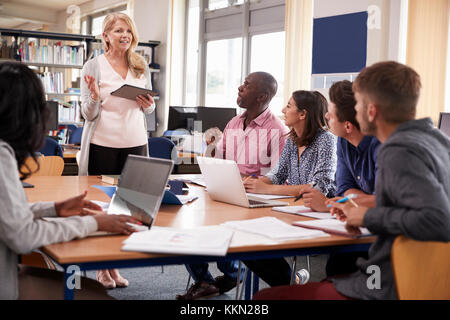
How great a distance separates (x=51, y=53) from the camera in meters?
7.59

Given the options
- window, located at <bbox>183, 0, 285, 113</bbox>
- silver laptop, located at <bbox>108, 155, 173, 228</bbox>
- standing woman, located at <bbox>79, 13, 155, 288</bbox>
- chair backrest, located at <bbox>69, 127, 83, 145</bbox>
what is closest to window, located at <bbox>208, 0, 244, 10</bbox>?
window, located at <bbox>183, 0, 285, 113</bbox>

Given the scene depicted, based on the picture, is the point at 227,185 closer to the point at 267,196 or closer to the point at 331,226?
the point at 267,196

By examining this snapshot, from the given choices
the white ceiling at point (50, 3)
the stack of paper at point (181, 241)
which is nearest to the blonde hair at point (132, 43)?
the stack of paper at point (181, 241)

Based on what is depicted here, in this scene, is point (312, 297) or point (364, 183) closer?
point (312, 297)

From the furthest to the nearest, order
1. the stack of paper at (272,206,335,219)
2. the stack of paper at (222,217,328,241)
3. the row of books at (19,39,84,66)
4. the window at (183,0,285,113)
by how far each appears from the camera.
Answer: the row of books at (19,39,84,66)
the window at (183,0,285,113)
the stack of paper at (272,206,335,219)
the stack of paper at (222,217,328,241)

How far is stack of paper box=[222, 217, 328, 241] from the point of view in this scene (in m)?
1.58

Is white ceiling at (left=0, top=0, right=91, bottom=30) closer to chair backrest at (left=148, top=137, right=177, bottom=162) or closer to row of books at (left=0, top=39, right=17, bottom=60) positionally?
row of books at (left=0, top=39, right=17, bottom=60)

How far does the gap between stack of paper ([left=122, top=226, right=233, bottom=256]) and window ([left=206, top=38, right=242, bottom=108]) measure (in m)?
6.16

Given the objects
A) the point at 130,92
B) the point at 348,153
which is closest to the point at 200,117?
the point at 130,92

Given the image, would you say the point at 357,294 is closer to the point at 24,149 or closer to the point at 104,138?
the point at 24,149

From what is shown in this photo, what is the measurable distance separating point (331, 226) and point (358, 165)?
1.65 feet

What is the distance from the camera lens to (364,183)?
6.99ft

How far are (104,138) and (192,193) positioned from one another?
2.68 feet
